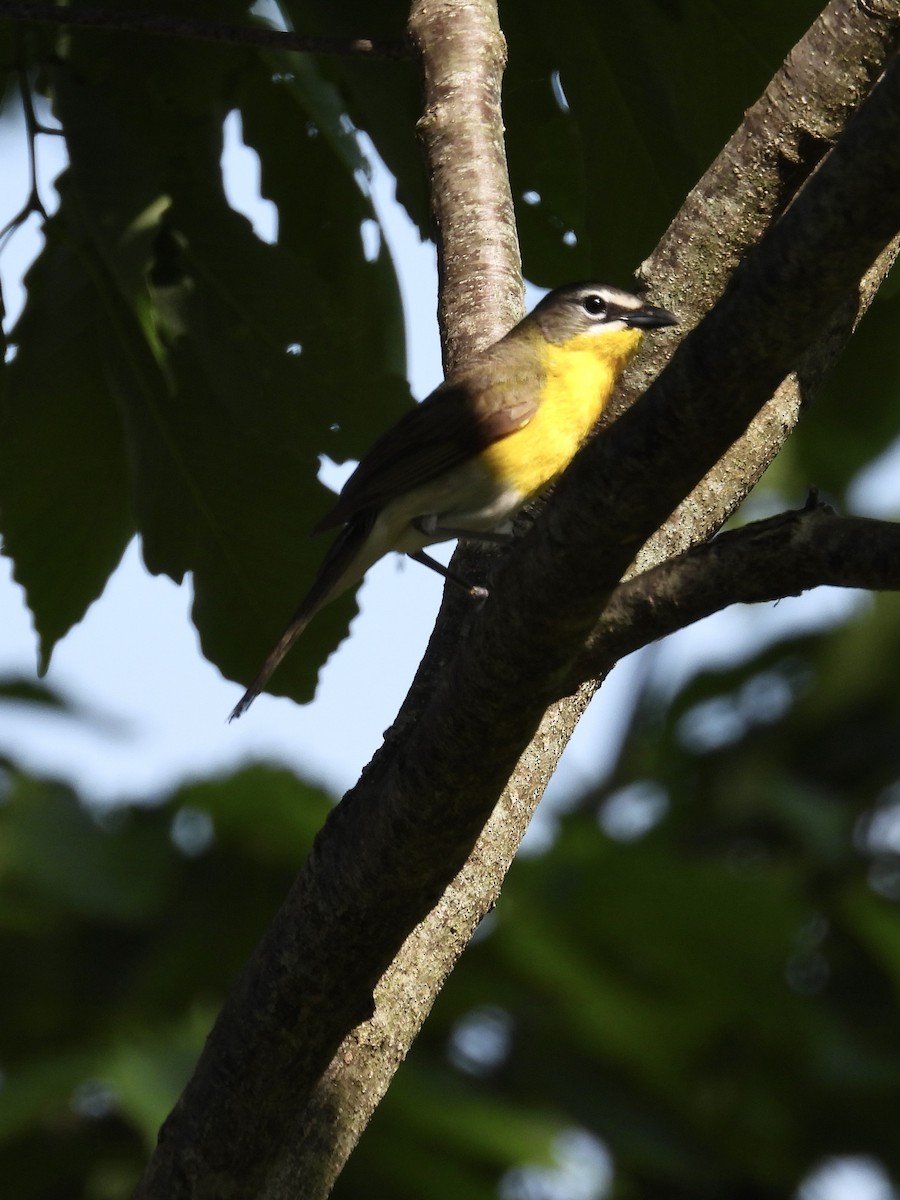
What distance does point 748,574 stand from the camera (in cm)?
233

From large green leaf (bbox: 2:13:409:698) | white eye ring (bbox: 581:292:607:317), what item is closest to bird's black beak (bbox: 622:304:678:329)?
large green leaf (bbox: 2:13:409:698)

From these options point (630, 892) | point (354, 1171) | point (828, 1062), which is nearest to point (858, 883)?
point (828, 1062)

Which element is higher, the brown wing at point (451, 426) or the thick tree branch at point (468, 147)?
the thick tree branch at point (468, 147)

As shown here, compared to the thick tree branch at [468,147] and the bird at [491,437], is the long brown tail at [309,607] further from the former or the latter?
the thick tree branch at [468,147]

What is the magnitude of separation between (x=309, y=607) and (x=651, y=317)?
3.81 feet

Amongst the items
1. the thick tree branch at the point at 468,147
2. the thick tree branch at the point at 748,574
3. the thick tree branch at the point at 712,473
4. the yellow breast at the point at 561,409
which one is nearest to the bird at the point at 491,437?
the yellow breast at the point at 561,409

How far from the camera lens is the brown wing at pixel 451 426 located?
4.44 meters

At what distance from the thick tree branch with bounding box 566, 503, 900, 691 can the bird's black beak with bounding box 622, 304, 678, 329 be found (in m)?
1.23

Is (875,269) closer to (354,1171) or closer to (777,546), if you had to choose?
(777,546)

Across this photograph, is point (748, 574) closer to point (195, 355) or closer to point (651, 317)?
point (651, 317)

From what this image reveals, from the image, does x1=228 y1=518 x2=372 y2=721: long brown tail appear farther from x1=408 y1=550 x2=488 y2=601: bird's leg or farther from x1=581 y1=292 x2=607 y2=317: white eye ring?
x1=581 y1=292 x2=607 y2=317: white eye ring

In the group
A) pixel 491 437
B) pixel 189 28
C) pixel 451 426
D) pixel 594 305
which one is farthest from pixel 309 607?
pixel 594 305

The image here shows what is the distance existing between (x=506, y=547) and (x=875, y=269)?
1142mm

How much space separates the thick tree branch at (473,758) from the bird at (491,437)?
1.44 m
